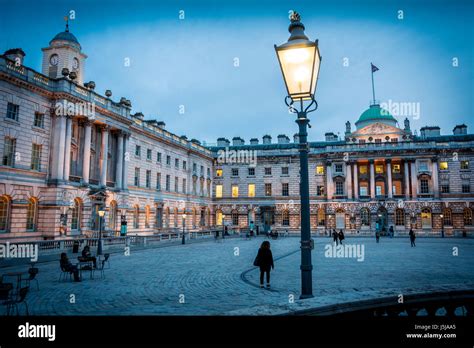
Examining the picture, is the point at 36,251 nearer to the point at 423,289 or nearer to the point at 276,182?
the point at 423,289

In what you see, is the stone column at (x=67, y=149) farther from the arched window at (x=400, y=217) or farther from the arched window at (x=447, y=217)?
the arched window at (x=447, y=217)

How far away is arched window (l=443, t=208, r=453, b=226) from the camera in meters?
52.8

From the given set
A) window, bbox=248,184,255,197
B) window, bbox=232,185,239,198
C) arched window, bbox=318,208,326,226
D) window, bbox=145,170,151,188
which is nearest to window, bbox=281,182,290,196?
window, bbox=248,184,255,197

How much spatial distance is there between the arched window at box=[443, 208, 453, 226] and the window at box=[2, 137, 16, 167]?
5656 centimetres

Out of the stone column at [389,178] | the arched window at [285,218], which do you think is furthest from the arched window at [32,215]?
the stone column at [389,178]

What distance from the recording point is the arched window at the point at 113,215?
115 feet

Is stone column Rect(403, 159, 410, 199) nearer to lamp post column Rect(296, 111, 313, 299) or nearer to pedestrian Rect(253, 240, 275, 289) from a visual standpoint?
pedestrian Rect(253, 240, 275, 289)

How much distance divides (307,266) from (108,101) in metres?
33.7

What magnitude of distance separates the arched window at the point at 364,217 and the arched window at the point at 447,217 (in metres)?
11.1

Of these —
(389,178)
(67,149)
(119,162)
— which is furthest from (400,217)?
(67,149)

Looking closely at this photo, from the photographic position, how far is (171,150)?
47.7 m

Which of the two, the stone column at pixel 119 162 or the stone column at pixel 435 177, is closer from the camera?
the stone column at pixel 119 162

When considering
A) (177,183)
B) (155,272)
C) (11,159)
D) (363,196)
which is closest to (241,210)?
(177,183)

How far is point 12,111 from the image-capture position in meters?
25.8
